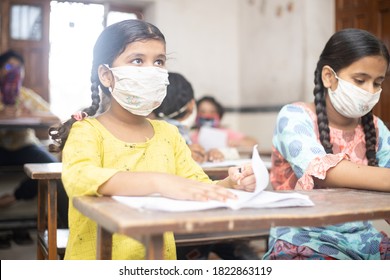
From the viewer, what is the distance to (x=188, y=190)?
113 cm

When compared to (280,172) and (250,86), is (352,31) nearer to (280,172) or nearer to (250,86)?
(280,172)

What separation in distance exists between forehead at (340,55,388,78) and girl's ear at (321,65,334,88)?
3.7 inches

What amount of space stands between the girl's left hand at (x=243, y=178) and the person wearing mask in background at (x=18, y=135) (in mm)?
3210

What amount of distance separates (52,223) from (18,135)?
2823 mm

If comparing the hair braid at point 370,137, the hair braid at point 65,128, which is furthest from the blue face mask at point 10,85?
the hair braid at point 370,137

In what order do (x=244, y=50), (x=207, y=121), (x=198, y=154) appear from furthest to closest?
(x=244, y=50) < (x=207, y=121) < (x=198, y=154)

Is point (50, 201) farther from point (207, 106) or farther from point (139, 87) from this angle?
point (207, 106)

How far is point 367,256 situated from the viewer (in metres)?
1.61

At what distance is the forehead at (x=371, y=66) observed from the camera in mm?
1697

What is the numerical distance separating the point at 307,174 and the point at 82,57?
20.7 ft

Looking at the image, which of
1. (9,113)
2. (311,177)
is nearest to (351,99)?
(311,177)

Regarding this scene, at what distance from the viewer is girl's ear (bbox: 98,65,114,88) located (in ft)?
5.23

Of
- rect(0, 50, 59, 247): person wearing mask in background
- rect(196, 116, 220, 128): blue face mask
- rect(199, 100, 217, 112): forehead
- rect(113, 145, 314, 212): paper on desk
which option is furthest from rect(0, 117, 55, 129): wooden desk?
rect(113, 145, 314, 212): paper on desk

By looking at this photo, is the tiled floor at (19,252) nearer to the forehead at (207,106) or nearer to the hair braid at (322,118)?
the forehead at (207,106)
